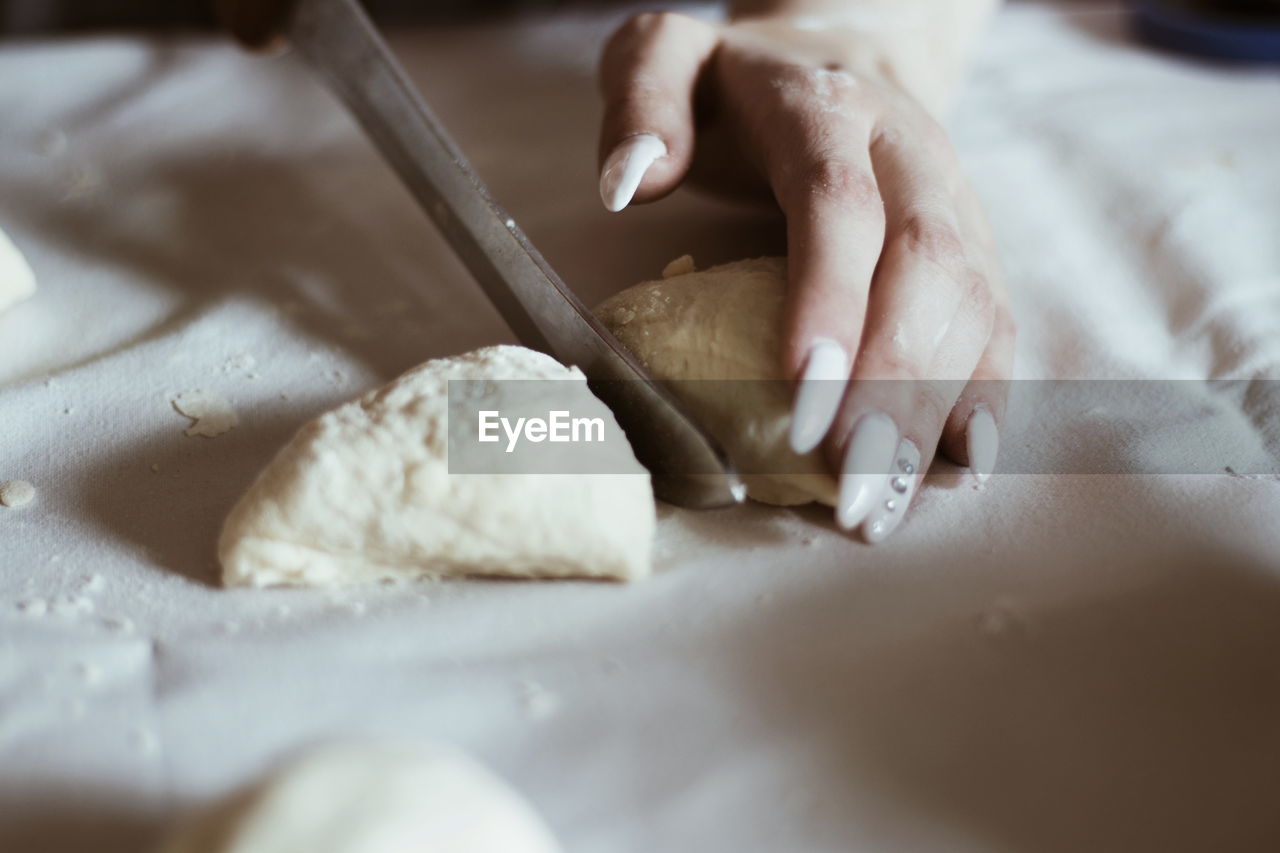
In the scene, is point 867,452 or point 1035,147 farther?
point 1035,147

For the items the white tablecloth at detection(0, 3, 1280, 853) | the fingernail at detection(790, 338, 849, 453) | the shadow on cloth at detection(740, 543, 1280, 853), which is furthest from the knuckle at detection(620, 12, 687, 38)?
the shadow on cloth at detection(740, 543, 1280, 853)

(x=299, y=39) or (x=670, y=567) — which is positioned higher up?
(x=299, y=39)

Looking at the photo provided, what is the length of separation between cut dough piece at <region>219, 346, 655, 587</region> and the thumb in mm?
239

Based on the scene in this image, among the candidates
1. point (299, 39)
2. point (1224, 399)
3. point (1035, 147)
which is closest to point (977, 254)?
point (1224, 399)

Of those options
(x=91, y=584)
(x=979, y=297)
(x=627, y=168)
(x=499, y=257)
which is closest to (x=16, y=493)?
(x=91, y=584)

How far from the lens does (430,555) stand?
0.68 m

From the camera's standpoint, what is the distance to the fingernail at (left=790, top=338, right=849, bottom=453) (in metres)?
0.69

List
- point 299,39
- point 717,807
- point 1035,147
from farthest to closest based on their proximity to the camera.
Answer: point 1035,147, point 299,39, point 717,807

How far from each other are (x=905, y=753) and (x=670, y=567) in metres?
0.20

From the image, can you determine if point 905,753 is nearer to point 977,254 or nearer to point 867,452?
point 867,452

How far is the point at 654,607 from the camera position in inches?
27.0

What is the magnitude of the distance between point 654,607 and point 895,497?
19 centimetres

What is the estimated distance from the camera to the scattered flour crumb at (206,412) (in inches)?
33.1

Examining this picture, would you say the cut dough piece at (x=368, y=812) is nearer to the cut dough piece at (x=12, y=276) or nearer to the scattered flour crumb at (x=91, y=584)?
the scattered flour crumb at (x=91, y=584)
